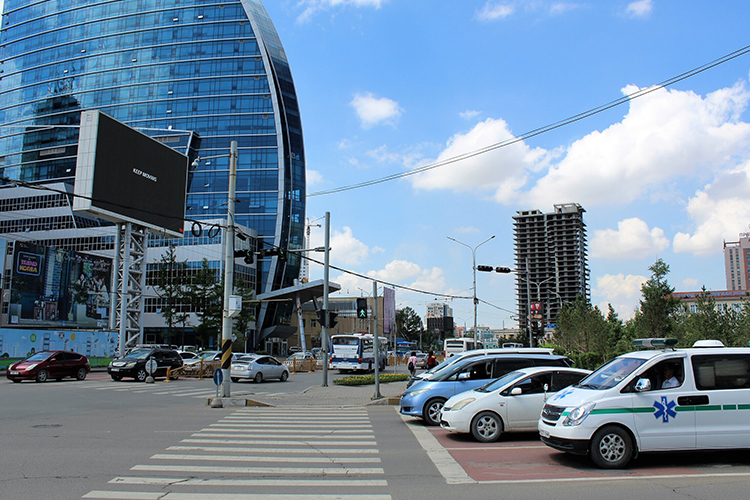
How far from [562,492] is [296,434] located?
668cm

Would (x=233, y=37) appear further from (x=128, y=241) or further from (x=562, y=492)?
(x=562, y=492)

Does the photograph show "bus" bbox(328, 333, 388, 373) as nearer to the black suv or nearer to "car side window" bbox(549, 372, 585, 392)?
the black suv

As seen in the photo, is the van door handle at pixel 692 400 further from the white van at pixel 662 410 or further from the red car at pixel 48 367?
the red car at pixel 48 367

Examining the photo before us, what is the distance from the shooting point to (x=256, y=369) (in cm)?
3055

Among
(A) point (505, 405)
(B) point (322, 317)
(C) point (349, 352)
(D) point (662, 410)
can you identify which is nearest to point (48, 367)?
(B) point (322, 317)

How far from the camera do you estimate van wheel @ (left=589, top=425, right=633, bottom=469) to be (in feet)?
27.4

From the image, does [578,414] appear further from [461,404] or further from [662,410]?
[461,404]

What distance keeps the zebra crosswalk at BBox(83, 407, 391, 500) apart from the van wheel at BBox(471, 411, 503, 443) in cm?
209

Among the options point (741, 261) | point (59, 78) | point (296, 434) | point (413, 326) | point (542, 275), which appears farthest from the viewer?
point (741, 261)

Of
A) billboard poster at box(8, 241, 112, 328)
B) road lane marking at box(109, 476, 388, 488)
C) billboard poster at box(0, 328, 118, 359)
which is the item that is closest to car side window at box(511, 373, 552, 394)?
road lane marking at box(109, 476, 388, 488)

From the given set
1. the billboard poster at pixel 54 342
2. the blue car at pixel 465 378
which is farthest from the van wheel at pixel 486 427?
the billboard poster at pixel 54 342

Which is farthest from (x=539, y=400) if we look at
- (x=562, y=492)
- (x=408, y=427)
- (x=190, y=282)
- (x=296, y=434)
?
(x=190, y=282)

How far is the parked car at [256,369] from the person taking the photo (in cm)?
3039

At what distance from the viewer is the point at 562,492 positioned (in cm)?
704
